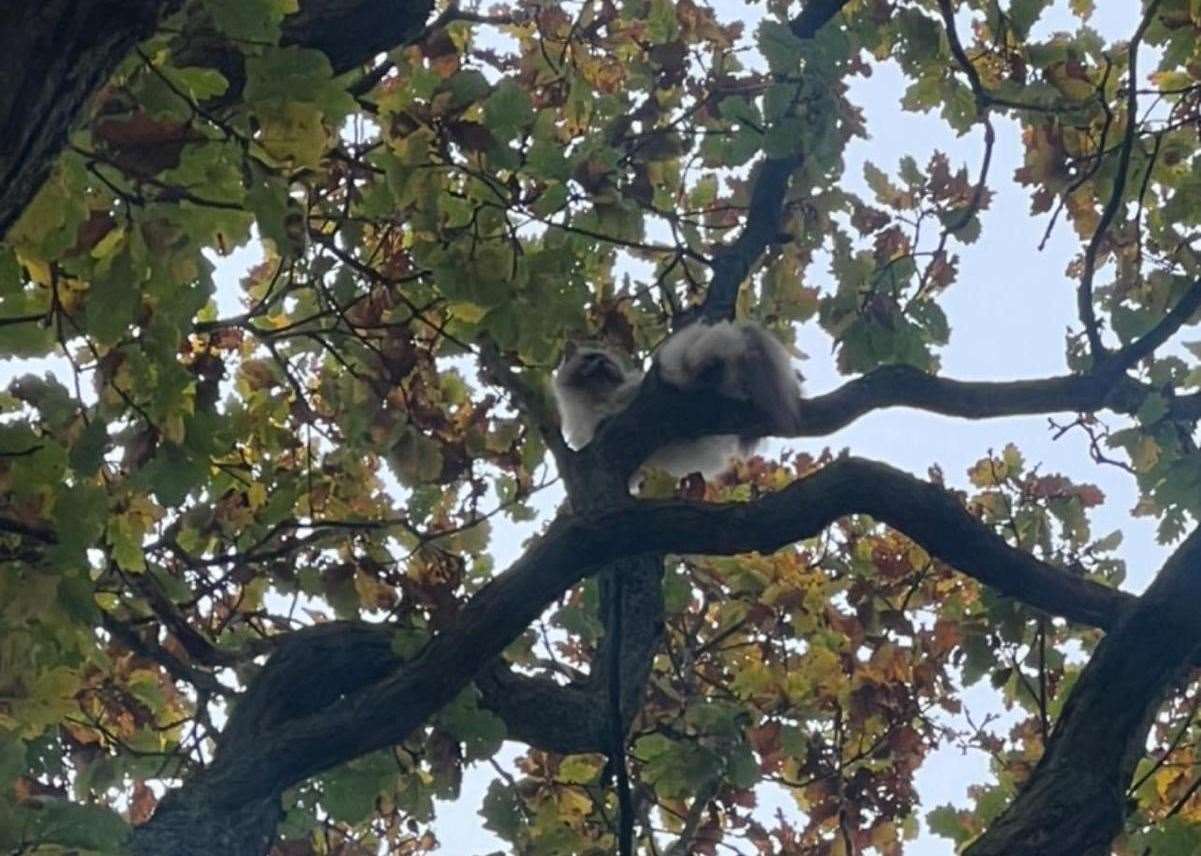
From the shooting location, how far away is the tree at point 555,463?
324 centimetres

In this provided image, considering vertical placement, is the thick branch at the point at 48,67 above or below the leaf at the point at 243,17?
below

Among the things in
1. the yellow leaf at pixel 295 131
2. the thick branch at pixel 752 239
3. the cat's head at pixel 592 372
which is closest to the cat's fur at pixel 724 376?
the thick branch at pixel 752 239

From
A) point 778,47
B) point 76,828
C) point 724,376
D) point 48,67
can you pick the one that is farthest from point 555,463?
point 48,67

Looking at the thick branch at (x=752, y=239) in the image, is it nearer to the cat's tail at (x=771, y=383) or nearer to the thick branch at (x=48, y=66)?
Result: the cat's tail at (x=771, y=383)

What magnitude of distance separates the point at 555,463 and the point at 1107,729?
240 cm

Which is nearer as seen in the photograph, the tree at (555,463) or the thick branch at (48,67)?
the thick branch at (48,67)

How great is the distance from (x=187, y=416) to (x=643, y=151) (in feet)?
9.07

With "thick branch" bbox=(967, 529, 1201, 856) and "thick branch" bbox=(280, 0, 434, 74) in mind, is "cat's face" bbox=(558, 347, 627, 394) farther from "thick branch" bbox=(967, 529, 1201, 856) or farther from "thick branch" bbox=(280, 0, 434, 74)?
"thick branch" bbox=(280, 0, 434, 74)

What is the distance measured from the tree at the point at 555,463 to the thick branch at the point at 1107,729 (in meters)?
0.01

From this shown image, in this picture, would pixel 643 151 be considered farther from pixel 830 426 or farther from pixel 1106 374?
pixel 1106 374

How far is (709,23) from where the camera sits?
665cm

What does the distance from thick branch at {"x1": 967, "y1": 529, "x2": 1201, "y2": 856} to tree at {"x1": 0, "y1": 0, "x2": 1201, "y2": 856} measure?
0.01 m

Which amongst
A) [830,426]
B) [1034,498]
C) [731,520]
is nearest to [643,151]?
[830,426]

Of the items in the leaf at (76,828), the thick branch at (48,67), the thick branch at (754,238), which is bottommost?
the leaf at (76,828)
